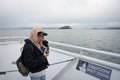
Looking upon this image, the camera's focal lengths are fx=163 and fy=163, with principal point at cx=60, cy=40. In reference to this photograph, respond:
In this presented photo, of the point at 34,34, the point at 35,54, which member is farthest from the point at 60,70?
the point at 34,34

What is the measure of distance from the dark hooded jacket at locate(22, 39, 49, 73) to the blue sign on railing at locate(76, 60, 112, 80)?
0.93m

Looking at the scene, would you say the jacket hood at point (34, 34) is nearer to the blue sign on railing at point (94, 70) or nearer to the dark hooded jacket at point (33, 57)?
the dark hooded jacket at point (33, 57)

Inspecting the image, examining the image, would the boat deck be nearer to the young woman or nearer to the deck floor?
the deck floor

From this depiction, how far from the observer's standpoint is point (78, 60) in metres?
3.30

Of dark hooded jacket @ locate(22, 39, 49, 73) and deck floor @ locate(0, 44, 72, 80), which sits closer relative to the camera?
dark hooded jacket @ locate(22, 39, 49, 73)

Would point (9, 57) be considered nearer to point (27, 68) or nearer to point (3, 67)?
point (3, 67)

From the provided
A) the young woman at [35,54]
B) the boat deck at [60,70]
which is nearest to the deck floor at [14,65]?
the boat deck at [60,70]

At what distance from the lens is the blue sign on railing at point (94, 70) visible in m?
2.69

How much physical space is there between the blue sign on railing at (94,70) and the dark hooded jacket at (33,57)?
0.93 meters

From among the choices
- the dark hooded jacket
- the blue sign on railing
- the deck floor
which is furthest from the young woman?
the deck floor

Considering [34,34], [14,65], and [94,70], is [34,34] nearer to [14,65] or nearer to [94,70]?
[94,70]

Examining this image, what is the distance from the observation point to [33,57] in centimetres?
237

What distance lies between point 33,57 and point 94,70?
1.18m

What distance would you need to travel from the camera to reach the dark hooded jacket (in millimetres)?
2307
